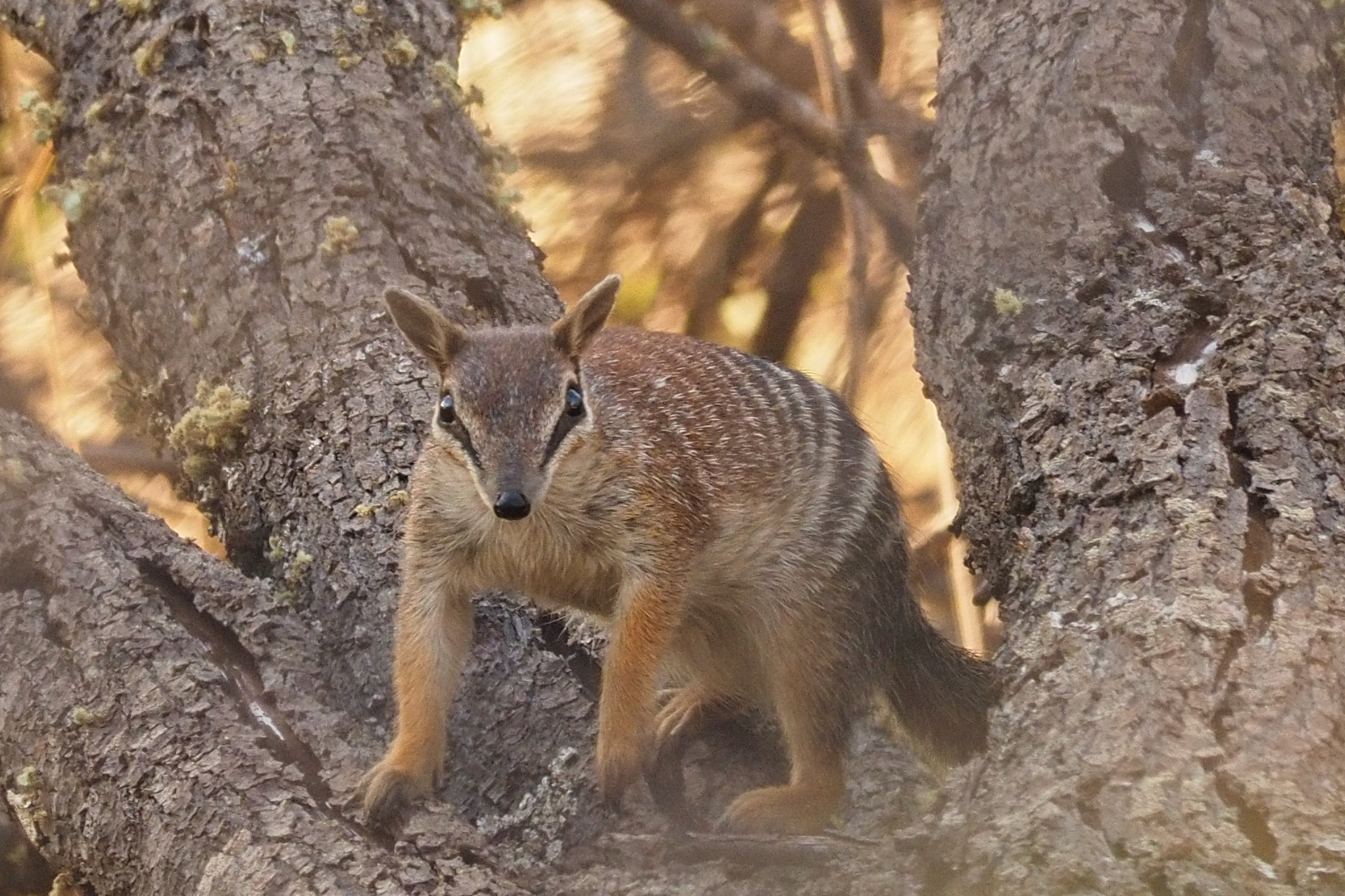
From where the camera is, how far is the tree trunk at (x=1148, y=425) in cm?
268

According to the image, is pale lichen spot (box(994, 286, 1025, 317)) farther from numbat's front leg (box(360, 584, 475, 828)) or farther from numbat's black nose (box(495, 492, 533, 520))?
numbat's front leg (box(360, 584, 475, 828))

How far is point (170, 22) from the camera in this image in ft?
15.3

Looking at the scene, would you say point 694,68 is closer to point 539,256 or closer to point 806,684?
point 539,256

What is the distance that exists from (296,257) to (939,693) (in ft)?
7.72

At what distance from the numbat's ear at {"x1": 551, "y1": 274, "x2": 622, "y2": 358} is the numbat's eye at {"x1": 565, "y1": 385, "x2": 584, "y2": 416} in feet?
0.39

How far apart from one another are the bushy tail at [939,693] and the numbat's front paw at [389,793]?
159 centimetres

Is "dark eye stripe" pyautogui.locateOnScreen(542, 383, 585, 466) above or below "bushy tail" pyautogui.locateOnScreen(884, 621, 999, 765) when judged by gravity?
above

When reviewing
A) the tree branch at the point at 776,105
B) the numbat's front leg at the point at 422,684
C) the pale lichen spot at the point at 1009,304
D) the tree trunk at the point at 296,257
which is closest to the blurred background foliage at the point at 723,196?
the tree branch at the point at 776,105

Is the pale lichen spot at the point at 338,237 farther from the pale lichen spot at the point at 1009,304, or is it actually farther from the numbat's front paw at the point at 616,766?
the pale lichen spot at the point at 1009,304

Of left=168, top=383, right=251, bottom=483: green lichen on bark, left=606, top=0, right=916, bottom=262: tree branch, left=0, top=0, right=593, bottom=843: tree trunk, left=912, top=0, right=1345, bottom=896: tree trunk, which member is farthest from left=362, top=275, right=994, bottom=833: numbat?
left=606, top=0, right=916, bottom=262: tree branch

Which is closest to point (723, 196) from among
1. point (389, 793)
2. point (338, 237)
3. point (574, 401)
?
point (338, 237)

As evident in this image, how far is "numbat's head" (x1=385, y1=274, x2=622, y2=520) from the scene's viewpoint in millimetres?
3566

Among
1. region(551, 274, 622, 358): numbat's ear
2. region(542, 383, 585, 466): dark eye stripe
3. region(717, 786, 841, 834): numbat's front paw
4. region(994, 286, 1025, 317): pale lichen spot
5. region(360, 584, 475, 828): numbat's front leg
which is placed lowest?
region(717, 786, 841, 834): numbat's front paw

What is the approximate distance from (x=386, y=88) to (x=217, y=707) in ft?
7.41
